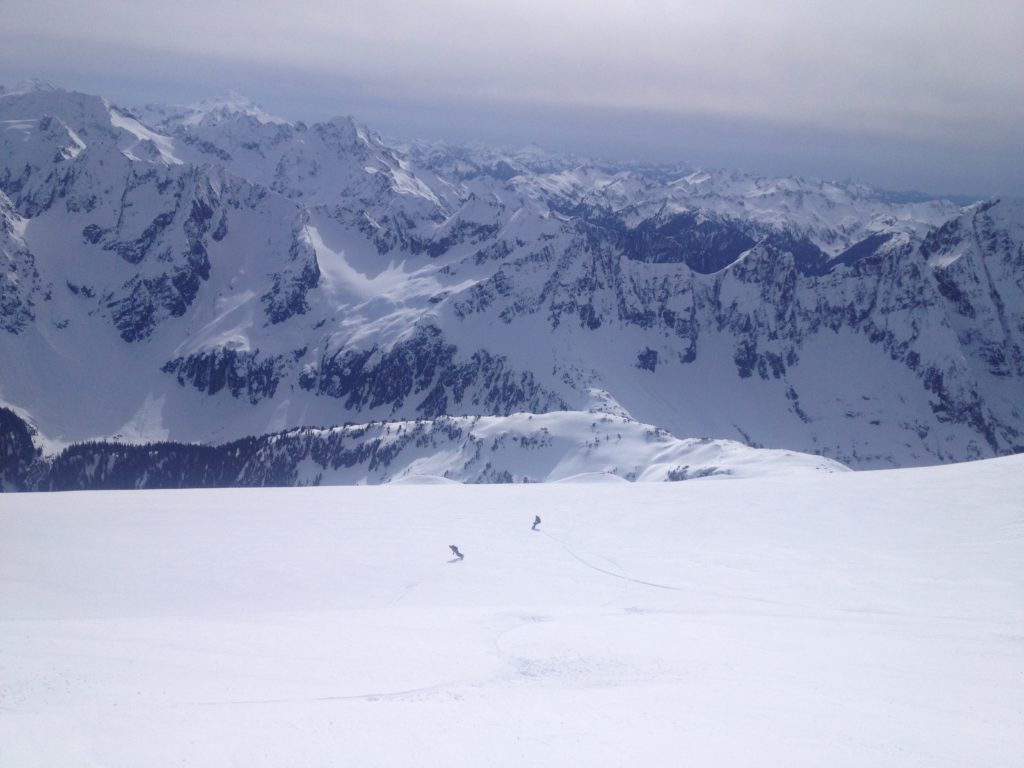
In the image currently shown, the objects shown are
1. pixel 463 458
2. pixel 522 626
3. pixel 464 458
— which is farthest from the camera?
pixel 463 458

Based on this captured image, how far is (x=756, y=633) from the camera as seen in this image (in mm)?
26297

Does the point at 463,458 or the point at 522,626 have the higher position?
the point at 522,626

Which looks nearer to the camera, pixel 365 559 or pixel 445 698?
pixel 445 698

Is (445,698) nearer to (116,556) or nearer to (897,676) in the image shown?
(897,676)

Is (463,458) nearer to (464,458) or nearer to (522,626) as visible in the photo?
(464,458)

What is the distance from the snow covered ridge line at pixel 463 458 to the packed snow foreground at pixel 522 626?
4779 centimetres

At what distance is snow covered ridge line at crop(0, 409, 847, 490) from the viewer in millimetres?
116312

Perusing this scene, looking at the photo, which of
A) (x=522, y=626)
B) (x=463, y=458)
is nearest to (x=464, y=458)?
(x=463, y=458)

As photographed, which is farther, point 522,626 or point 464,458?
point 464,458

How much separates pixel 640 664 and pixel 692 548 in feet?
59.0

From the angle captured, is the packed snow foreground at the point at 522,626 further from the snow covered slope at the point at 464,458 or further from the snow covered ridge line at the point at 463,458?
the snow covered slope at the point at 464,458

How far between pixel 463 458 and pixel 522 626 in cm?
11670

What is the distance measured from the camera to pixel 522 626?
26.0 m

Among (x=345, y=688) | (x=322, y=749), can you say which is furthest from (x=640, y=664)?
(x=322, y=749)
